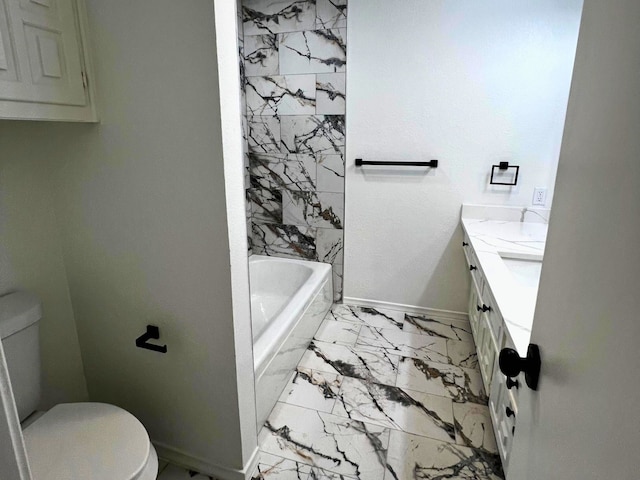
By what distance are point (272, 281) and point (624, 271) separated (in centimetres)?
273

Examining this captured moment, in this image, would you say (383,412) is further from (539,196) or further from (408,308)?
(539,196)

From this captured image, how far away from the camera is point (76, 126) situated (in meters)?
1.30

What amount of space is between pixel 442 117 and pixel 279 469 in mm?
2288

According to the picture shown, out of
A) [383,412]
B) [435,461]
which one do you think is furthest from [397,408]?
[435,461]

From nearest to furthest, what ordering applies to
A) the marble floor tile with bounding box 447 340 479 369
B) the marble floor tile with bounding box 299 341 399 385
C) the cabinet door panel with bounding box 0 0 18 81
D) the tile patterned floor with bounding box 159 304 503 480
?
the cabinet door panel with bounding box 0 0 18 81 < the tile patterned floor with bounding box 159 304 503 480 < the marble floor tile with bounding box 299 341 399 385 < the marble floor tile with bounding box 447 340 479 369

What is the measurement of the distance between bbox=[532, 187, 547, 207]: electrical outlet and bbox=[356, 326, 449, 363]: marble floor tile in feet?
3.74

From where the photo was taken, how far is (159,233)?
51.7 inches

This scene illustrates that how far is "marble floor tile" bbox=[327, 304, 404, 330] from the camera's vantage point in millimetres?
2850

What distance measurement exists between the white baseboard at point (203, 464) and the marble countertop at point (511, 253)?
1175 mm

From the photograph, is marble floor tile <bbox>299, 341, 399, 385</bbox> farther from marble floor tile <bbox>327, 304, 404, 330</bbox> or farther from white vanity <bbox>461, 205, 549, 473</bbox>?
white vanity <bbox>461, 205, 549, 473</bbox>

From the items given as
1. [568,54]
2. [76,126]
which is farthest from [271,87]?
[568,54]

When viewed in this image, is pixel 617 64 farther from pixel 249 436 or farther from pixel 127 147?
pixel 249 436

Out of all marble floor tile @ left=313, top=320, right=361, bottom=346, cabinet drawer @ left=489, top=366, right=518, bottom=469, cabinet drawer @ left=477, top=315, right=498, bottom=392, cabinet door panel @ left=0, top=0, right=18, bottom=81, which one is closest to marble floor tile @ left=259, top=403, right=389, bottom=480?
cabinet drawer @ left=489, top=366, right=518, bottom=469

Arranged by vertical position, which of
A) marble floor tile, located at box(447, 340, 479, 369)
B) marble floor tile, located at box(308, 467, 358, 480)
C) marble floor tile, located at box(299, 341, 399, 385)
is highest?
marble floor tile, located at box(447, 340, 479, 369)
